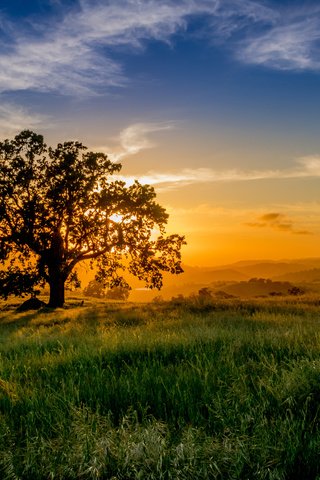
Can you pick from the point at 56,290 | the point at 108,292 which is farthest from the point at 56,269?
the point at 108,292

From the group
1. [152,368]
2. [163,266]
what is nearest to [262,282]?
[163,266]

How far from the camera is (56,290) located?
3509 centimetres

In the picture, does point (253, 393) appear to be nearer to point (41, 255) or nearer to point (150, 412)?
point (150, 412)

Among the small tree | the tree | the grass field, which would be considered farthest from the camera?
the small tree

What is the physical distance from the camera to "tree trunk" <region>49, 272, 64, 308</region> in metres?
34.9

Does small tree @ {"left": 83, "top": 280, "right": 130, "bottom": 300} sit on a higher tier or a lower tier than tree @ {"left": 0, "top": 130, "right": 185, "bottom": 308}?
lower

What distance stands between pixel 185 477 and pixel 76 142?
3346 cm

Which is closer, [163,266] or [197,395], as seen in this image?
[197,395]

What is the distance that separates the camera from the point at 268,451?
11.5 ft

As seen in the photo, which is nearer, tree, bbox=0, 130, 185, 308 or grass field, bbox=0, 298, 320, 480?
grass field, bbox=0, 298, 320, 480

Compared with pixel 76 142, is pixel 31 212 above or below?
below

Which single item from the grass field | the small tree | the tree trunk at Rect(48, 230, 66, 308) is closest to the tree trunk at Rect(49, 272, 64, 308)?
the tree trunk at Rect(48, 230, 66, 308)

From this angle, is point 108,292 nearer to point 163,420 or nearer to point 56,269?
point 56,269

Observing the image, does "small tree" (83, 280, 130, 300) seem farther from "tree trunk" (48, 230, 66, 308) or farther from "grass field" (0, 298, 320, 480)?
"grass field" (0, 298, 320, 480)
